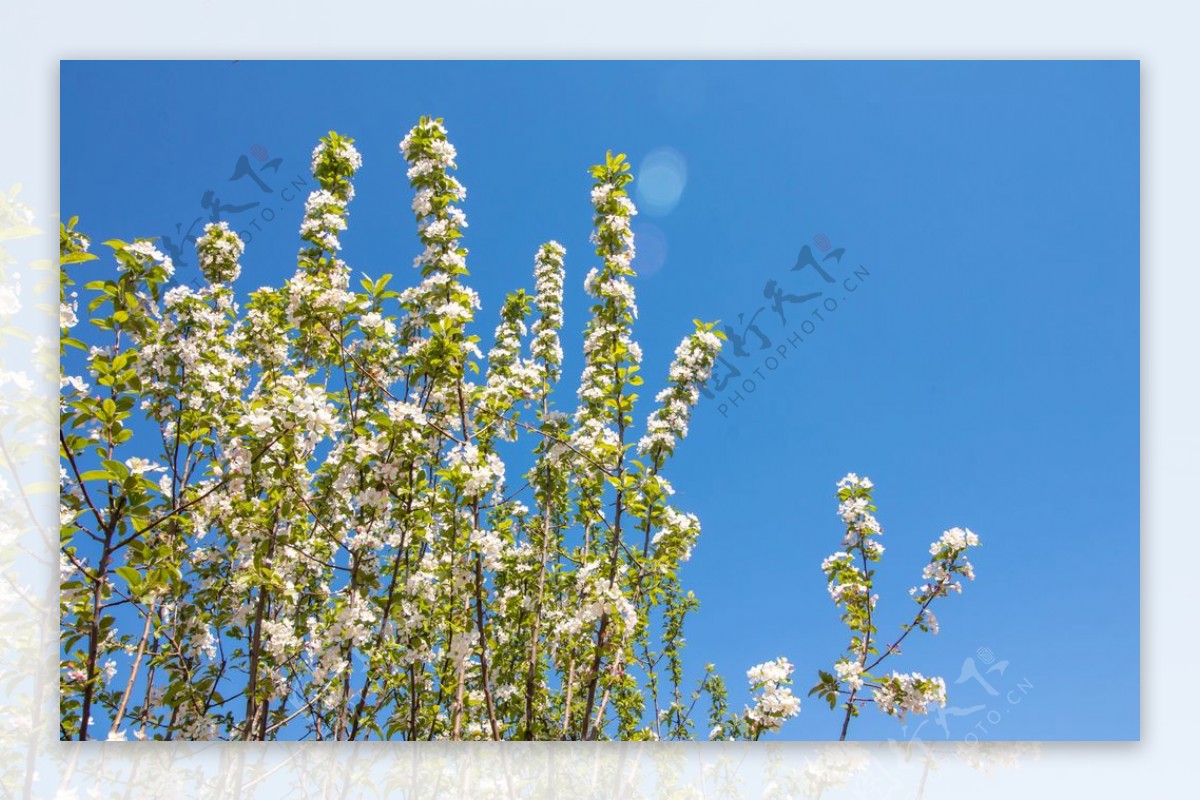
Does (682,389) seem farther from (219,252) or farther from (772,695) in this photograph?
(219,252)

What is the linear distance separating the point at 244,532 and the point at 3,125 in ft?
5.87

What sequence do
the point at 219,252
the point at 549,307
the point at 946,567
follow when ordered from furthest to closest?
the point at 549,307 < the point at 219,252 < the point at 946,567

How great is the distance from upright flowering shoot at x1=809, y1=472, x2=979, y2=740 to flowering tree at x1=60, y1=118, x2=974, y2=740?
0.12ft

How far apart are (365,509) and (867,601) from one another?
5.99ft

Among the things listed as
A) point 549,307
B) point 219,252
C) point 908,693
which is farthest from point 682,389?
point 219,252

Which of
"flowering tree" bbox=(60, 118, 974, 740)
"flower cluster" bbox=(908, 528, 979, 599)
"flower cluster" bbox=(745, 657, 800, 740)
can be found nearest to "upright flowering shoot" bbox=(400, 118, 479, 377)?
"flowering tree" bbox=(60, 118, 974, 740)

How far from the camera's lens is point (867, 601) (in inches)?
130

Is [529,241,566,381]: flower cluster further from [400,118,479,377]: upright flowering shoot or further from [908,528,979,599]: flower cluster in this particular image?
[908,528,979,599]: flower cluster

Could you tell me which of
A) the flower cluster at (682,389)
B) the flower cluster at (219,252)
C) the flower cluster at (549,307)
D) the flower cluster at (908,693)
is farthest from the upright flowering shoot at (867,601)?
the flower cluster at (219,252)

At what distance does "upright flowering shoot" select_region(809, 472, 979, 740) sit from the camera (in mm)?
3207

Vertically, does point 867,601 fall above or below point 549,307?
below

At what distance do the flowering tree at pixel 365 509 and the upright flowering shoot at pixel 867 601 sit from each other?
0.12 ft

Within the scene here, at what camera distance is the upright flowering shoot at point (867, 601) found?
3.21 m

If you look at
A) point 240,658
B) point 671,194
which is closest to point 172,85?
point 671,194
